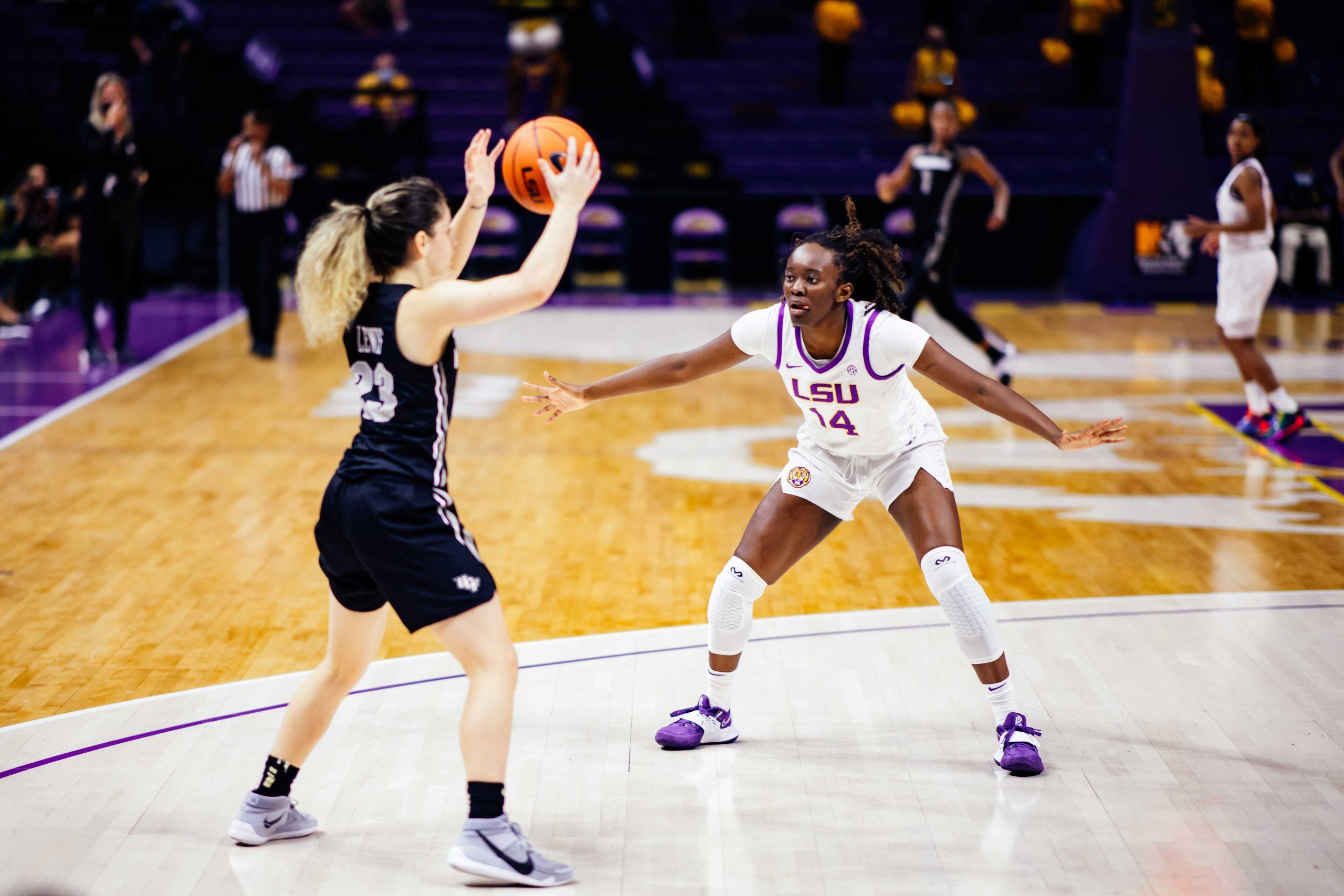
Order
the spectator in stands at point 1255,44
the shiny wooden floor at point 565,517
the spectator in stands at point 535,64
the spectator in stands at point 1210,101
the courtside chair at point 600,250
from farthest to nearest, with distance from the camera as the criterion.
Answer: the spectator in stands at point 1255,44, the spectator in stands at point 1210,101, the spectator in stands at point 535,64, the courtside chair at point 600,250, the shiny wooden floor at point 565,517

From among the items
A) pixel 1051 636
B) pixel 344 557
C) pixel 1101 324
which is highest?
pixel 344 557

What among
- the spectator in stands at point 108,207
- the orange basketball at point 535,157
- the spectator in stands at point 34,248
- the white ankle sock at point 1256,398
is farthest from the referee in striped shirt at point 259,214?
the orange basketball at point 535,157

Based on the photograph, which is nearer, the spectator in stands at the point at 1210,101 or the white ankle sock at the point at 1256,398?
the white ankle sock at the point at 1256,398

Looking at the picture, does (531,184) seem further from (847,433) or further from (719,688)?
(719,688)

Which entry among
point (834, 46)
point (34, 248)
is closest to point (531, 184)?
point (34, 248)

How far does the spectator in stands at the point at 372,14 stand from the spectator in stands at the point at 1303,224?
440 inches

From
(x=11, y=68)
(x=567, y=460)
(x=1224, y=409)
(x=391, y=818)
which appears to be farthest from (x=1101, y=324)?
(x=11, y=68)

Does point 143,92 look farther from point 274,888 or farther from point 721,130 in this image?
point 274,888

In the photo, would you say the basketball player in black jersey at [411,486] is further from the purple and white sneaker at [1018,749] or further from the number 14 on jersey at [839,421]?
the purple and white sneaker at [1018,749]

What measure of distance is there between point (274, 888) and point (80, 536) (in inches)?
152

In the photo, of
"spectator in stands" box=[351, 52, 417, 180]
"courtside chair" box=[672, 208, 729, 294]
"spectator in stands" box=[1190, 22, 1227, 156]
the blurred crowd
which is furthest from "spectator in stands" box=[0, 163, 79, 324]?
"spectator in stands" box=[1190, 22, 1227, 156]

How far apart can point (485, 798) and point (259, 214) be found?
29.8 ft

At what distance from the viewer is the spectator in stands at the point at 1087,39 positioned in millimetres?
18594

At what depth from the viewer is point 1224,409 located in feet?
32.5
